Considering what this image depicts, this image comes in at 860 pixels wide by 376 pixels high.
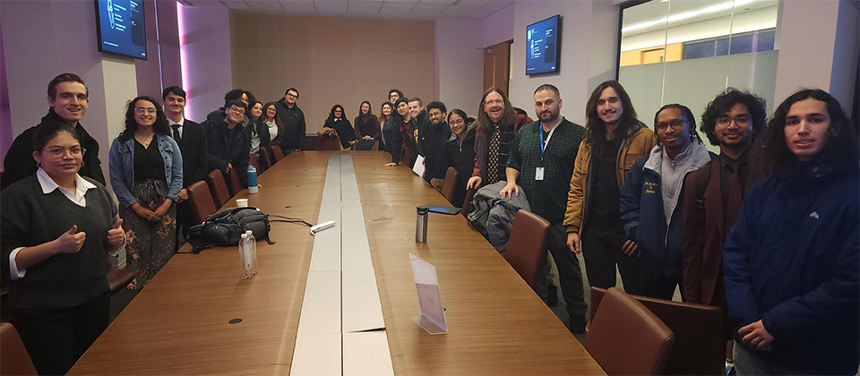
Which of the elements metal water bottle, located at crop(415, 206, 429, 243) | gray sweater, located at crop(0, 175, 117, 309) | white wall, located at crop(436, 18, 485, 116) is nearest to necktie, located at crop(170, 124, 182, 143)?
gray sweater, located at crop(0, 175, 117, 309)

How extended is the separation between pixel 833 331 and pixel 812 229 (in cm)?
31

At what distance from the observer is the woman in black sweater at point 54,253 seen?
1789 mm

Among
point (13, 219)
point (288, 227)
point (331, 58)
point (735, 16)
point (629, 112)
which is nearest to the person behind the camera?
point (13, 219)

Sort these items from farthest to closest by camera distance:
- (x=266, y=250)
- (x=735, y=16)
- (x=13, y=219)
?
(x=735, y=16), (x=266, y=250), (x=13, y=219)

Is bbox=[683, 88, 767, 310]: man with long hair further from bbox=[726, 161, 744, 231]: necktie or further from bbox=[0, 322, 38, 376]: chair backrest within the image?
bbox=[0, 322, 38, 376]: chair backrest

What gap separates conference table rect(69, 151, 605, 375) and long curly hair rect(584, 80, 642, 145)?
0.82 metres

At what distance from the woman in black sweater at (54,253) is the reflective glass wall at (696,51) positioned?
3.90m

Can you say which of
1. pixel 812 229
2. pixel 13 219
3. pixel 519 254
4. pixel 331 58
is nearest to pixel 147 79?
pixel 331 58

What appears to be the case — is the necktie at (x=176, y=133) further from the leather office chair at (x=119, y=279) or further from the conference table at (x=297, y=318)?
the conference table at (x=297, y=318)

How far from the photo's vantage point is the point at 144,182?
314 cm

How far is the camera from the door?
27.8ft

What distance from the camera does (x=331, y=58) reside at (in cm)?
966

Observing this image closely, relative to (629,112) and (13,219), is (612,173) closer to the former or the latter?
(629,112)

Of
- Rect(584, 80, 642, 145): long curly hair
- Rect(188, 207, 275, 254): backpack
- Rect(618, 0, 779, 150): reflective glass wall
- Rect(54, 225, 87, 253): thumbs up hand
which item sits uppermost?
Rect(618, 0, 779, 150): reflective glass wall
